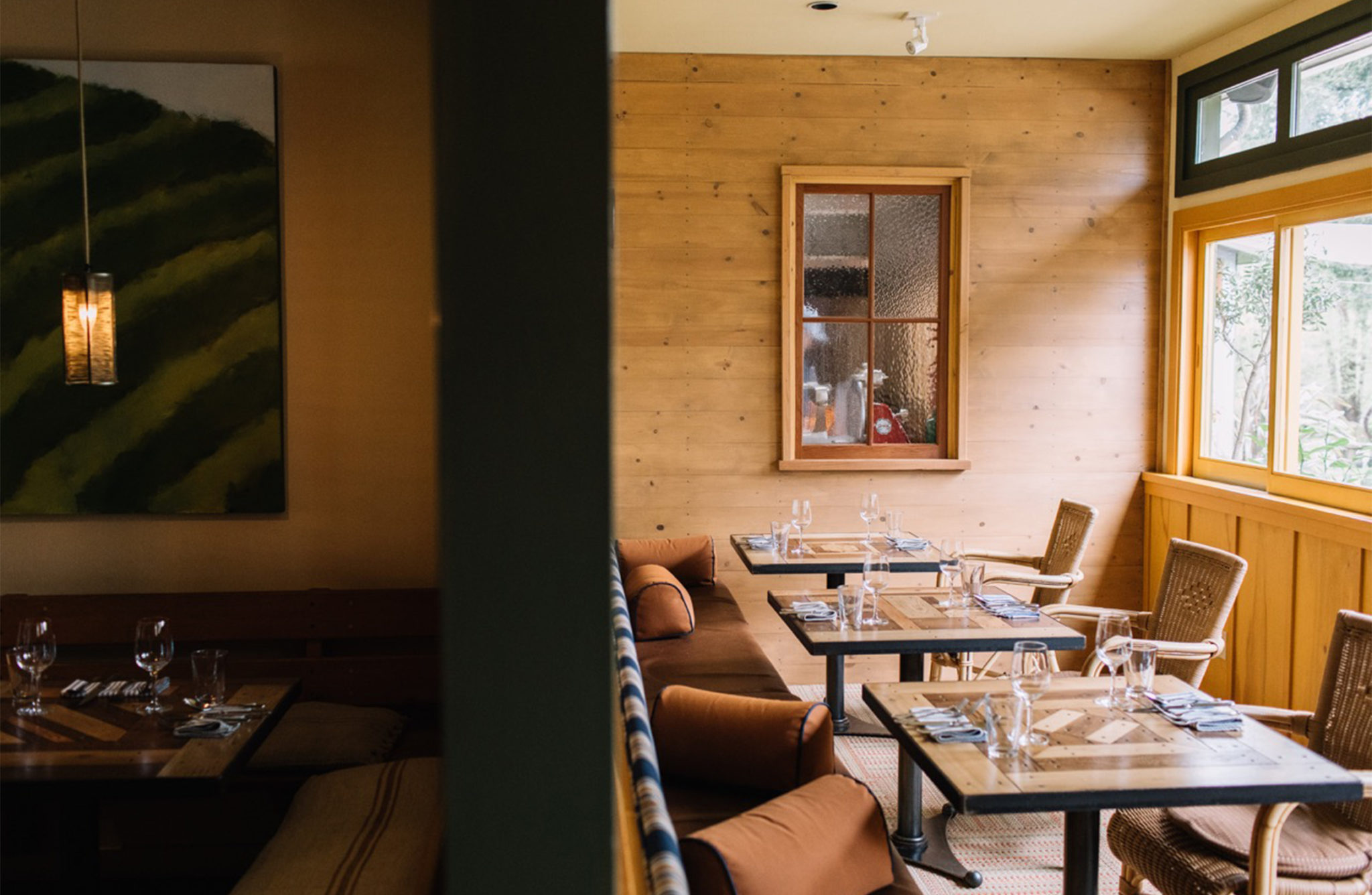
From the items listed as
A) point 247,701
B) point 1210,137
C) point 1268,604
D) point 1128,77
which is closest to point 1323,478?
point 1268,604

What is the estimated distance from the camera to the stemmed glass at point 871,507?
527 cm

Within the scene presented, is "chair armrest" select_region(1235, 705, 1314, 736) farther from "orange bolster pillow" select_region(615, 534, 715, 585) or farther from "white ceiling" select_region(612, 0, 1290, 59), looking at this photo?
"white ceiling" select_region(612, 0, 1290, 59)

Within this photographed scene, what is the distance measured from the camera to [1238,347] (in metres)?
5.10

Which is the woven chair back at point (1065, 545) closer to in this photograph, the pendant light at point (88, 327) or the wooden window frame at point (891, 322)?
the wooden window frame at point (891, 322)

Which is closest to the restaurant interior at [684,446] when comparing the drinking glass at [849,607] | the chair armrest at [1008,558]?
the drinking glass at [849,607]

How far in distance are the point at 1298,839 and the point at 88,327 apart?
3.28m

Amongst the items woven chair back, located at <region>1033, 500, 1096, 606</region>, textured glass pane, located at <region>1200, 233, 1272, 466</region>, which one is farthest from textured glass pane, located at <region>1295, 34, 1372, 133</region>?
woven chair back, located at <region>1033, 500, 1096, 606</region>

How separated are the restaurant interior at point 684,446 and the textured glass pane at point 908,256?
0.02 m

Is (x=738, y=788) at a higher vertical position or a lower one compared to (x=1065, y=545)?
lower

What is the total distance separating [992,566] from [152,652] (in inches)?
154

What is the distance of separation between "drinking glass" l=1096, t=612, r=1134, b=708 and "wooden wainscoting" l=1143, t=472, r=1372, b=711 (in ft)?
5.66

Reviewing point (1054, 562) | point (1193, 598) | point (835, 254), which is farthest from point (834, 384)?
point (1193, 598)

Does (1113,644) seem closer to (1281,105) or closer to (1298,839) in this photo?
(1298,839)

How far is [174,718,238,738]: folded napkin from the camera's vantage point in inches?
108
